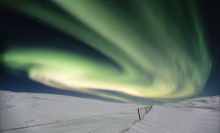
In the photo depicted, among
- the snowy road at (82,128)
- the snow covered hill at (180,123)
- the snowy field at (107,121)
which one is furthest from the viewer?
the snowy road at (82,128)

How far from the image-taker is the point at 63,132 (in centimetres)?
816

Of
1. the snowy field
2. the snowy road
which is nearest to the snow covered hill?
the snowy field

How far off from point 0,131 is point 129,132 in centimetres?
729

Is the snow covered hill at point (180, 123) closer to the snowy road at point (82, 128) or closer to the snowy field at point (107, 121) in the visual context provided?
the snowy field at point (107, 121)

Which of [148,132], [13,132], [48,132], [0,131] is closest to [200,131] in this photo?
[148,132]

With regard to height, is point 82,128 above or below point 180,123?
below

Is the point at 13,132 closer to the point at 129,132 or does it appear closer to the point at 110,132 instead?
the point at 110,132

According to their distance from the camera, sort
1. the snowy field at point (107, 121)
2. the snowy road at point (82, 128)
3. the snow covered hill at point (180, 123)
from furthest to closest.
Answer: the snowy road at point (82, 128) < the snowy field at point (107, 121) < the snow covered hill at point (180, 123)

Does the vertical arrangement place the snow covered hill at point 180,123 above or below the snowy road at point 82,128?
above

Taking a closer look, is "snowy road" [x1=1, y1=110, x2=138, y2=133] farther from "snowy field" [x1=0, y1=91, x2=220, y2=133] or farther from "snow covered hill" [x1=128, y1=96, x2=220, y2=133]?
"snow covered hill" [x1=128, y1=96, x2=220, y2=133]

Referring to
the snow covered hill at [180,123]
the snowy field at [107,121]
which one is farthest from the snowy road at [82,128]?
the snow covered hill at [180,123]

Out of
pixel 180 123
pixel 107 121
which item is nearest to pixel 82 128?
pixel 107 121

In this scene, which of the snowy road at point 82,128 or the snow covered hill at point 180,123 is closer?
the snow covered hill at point 180,123

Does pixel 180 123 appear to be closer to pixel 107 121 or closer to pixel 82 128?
pixel 107 121
